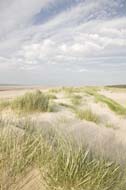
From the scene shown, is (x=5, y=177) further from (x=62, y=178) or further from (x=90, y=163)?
(x=90, y=163)

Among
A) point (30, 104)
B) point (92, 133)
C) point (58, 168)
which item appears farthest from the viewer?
point (30, 104)

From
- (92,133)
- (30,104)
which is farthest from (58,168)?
(30,104)

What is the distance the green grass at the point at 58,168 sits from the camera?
1987mm

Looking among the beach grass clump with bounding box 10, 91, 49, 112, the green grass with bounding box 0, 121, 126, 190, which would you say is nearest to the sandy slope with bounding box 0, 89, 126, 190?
the green grass with bounding box 0, 121, 126, 190

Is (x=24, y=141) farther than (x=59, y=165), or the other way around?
(x=24, y=141)

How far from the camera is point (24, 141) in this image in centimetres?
269

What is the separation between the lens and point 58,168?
2.09 m

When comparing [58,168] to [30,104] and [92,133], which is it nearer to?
[92,133]

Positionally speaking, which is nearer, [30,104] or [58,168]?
[58,168]

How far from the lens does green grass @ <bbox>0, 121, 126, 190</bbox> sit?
1.99 m

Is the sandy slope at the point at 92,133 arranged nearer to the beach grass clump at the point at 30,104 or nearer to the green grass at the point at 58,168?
the green grass at the point at 58,168

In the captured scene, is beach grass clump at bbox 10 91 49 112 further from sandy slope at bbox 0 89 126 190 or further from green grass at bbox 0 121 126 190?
green grass at bbox 0 121 126 190

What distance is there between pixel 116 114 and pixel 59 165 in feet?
23.1

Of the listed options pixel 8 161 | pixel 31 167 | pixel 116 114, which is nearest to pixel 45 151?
pixel 31 167
